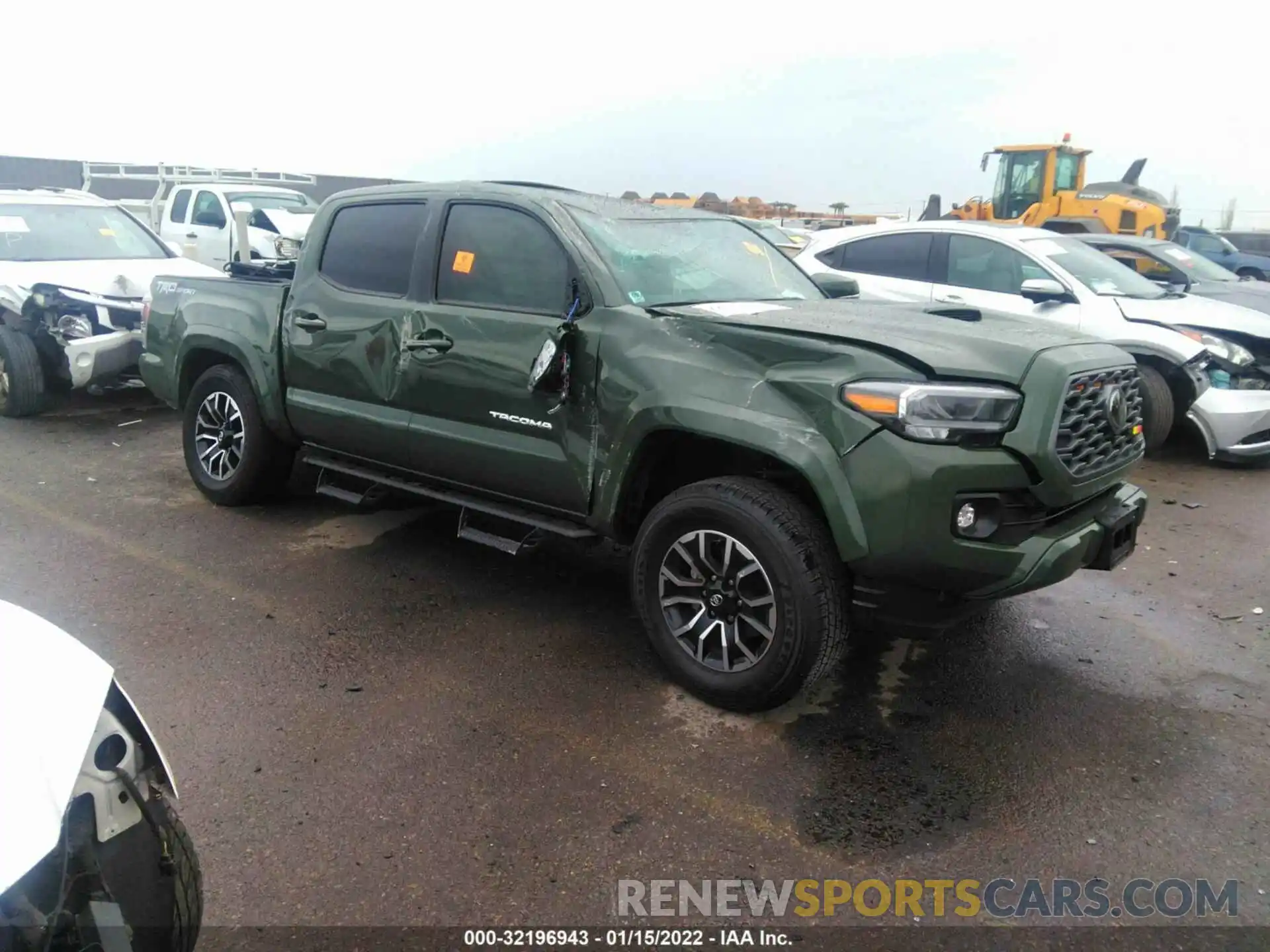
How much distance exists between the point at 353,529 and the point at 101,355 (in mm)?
3273

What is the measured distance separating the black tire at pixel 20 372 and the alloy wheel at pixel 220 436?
2.95m

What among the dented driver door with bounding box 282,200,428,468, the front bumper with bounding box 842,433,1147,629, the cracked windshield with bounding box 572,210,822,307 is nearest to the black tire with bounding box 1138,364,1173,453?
the cracked windshield with bounding box 572,210,822,307

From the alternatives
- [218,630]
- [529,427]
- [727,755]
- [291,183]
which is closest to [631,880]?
[727,755]

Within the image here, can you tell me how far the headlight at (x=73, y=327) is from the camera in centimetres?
754

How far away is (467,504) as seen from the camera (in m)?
4.39

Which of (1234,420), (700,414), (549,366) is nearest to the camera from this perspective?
(700,414)

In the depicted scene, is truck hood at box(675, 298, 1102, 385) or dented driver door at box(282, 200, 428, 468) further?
dented driver door at box(282, 200, 428, 468)

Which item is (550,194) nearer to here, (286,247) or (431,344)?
(431,344)

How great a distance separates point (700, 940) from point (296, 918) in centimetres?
105

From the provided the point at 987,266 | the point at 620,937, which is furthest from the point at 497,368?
the point at 987,266

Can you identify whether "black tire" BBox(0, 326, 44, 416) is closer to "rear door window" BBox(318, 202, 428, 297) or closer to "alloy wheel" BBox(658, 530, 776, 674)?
"rear door window" BBox(318, 202, 428, 297)

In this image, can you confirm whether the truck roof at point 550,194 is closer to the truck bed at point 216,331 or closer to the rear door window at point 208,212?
the truck bed at point 216,331

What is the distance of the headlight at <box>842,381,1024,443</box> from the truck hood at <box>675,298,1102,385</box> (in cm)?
8

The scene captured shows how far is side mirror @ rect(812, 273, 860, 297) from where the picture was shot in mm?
5012
